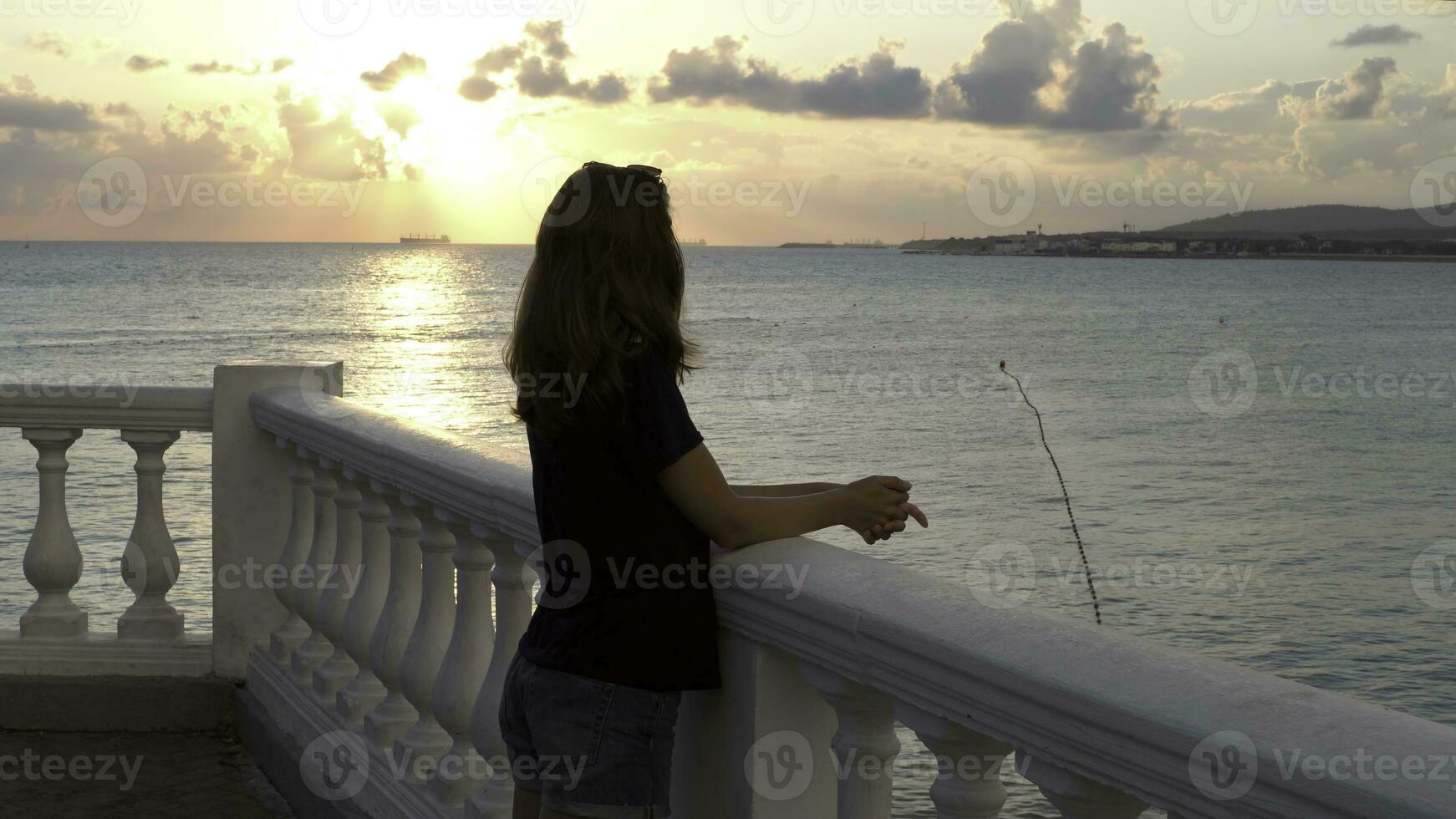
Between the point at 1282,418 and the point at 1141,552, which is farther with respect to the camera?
the point at 1282,418

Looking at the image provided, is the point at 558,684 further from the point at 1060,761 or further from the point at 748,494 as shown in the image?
the point at 1060,761

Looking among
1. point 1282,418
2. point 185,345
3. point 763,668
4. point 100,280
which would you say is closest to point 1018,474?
point 1282,418

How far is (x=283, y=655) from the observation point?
14.9 feet

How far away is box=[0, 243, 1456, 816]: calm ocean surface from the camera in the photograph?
1980 centimetres

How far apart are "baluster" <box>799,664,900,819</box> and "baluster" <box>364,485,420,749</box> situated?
1795 mm

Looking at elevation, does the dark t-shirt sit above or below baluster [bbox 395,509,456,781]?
above

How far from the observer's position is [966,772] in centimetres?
169

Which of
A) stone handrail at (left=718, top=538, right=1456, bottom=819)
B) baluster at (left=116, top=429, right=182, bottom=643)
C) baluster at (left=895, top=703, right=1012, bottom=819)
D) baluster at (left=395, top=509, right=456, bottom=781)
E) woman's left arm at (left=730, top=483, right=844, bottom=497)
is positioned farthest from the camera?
baluster at (left=116, top=429, right=182, bottom=643)

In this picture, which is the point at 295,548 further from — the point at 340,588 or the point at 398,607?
the point at 398,607

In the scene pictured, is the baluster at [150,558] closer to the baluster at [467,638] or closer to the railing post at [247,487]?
the railing post at [247,487]

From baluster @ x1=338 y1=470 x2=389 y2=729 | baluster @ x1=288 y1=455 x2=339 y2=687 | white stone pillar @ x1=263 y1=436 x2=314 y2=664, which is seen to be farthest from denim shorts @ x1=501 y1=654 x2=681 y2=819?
white stone pillar @ x1=263 y1=436 x2=314 y2=664

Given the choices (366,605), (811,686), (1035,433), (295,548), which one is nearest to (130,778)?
(295,548)

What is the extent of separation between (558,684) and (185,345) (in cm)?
6189

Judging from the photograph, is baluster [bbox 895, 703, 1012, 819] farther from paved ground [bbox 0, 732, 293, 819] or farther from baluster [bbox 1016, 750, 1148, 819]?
paved ground [bbox 0, 732, 293, 819]
